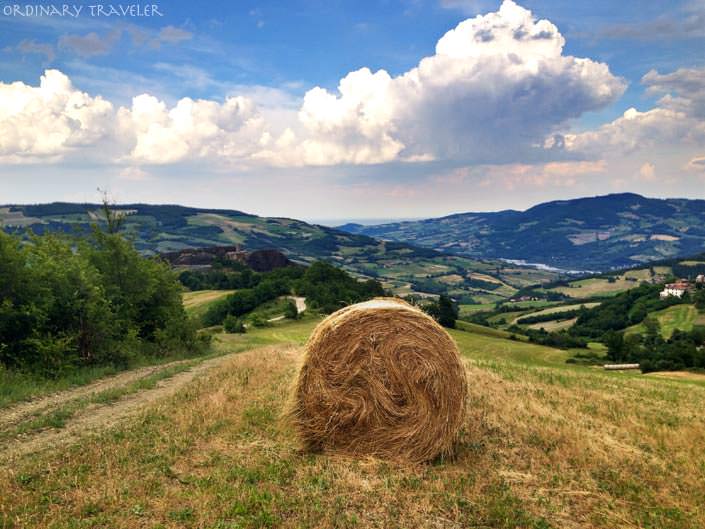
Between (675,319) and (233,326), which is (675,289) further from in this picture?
(233,326)

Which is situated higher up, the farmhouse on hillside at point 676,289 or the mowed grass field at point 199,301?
the mowed grass field at point 199,301

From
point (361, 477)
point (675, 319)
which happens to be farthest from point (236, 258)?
point (361, 477)

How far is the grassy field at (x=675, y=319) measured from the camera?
10356cm

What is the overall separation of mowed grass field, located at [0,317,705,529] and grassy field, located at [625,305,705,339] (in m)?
104

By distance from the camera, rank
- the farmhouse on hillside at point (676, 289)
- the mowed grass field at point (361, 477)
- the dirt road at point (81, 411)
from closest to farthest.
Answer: the mowed grass field at point (361, 477), the dirt road at point (81, 411), the farmhouse on hillside at point (676, 289)

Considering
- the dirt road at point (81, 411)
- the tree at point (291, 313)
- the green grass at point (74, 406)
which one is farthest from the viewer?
the tree at point (291, 313)

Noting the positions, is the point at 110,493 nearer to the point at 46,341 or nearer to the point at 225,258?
the point at 46,341

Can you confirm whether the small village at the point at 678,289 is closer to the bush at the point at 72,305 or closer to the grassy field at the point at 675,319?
the grassy field at the point at 675,319

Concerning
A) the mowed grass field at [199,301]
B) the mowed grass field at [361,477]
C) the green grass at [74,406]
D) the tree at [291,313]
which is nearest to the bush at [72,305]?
the green grass at [74,406]

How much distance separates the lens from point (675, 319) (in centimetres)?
11181

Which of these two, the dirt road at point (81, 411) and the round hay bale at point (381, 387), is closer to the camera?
the round hay bale at point (381, 387)

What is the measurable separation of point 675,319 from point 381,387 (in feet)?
414

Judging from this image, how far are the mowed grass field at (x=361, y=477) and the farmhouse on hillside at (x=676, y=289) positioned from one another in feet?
496

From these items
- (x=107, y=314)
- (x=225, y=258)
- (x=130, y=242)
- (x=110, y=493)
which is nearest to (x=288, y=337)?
(x=130, y=242)
